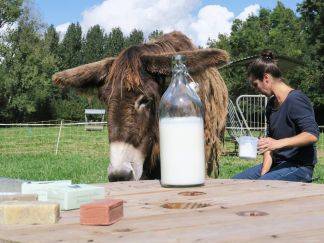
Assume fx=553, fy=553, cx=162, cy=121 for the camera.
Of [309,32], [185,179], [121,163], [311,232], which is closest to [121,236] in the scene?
[311,232]

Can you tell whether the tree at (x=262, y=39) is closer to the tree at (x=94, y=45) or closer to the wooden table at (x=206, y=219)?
the tree at (x=94, y=45)

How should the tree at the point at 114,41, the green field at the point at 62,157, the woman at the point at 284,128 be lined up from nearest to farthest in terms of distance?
1. the woman at the point at 284,128
2. the green field at the point at 62,157
3. the tree at the point at 114,41

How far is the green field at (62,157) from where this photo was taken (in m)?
10.1

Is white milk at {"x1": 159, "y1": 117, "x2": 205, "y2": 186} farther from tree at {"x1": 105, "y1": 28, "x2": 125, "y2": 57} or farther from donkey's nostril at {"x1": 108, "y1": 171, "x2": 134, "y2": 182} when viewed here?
tree at {"x1": 105, "y1": 28, "x2": 125, "y2": 57}

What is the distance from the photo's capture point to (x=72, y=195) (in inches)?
79.9

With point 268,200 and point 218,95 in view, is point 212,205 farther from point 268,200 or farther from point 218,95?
point 218,95

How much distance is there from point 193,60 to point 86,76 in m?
0.97

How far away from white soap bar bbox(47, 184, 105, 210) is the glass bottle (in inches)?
22.7

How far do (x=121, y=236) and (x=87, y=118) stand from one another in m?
41.8

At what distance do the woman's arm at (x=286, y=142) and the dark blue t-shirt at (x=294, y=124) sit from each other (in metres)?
0.08

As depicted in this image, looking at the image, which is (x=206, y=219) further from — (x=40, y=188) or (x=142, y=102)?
(x=142, y=102)

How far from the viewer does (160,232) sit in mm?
1552

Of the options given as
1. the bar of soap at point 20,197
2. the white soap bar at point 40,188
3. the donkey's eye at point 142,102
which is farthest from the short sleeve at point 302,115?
the bar of soap at point 20,197

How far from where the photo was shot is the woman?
4.06 metres
